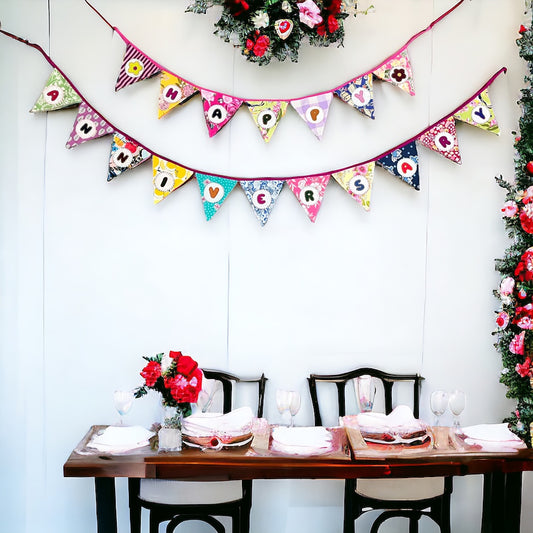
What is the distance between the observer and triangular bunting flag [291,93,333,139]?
9.18 ft

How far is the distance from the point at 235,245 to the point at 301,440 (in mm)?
1009

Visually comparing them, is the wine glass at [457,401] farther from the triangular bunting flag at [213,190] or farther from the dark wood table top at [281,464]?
the triangular bunting flag at [213,190]

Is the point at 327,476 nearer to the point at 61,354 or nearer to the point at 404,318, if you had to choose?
the point at 404,318

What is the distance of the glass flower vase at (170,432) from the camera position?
217cm

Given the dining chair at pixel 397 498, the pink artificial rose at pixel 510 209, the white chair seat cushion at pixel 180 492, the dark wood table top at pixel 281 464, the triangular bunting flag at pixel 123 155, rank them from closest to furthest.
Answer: the dark wood table top at pixel 281 464, the white chair seat cushion at pixel 180 492, the dining chair at pixel 397 498, the pink artificial rose at pixel 510 209, the triangular bunting flag at pixel 123 155

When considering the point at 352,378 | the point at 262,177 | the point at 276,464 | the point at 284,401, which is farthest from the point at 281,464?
the point at 262,177

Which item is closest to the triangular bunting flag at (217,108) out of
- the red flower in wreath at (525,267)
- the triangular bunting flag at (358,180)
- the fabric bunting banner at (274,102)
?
the fabric bunting banner at (274,102)

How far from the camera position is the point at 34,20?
111 inches

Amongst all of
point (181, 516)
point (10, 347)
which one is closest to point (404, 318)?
point (181, 516)

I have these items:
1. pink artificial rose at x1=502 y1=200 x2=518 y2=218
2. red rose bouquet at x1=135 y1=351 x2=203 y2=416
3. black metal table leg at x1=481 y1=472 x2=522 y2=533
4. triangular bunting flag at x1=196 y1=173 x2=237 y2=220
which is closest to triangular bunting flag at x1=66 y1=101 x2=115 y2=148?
triangular bunting flag at x1=196 y1=173 x2=237 y2=220

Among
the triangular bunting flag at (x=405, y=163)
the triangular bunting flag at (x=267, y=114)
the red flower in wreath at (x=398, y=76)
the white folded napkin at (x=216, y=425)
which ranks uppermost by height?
the red flower in wreath at (x=398, y=76)

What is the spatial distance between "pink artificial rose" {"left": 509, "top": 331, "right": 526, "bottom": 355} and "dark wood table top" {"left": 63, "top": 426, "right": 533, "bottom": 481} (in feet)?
1.70

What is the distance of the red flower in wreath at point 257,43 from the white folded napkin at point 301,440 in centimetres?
151

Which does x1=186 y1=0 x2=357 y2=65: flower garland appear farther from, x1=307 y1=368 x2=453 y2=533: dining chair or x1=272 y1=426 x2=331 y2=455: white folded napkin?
x1=307 y1=368 x2=453 y2=533: dining chair
